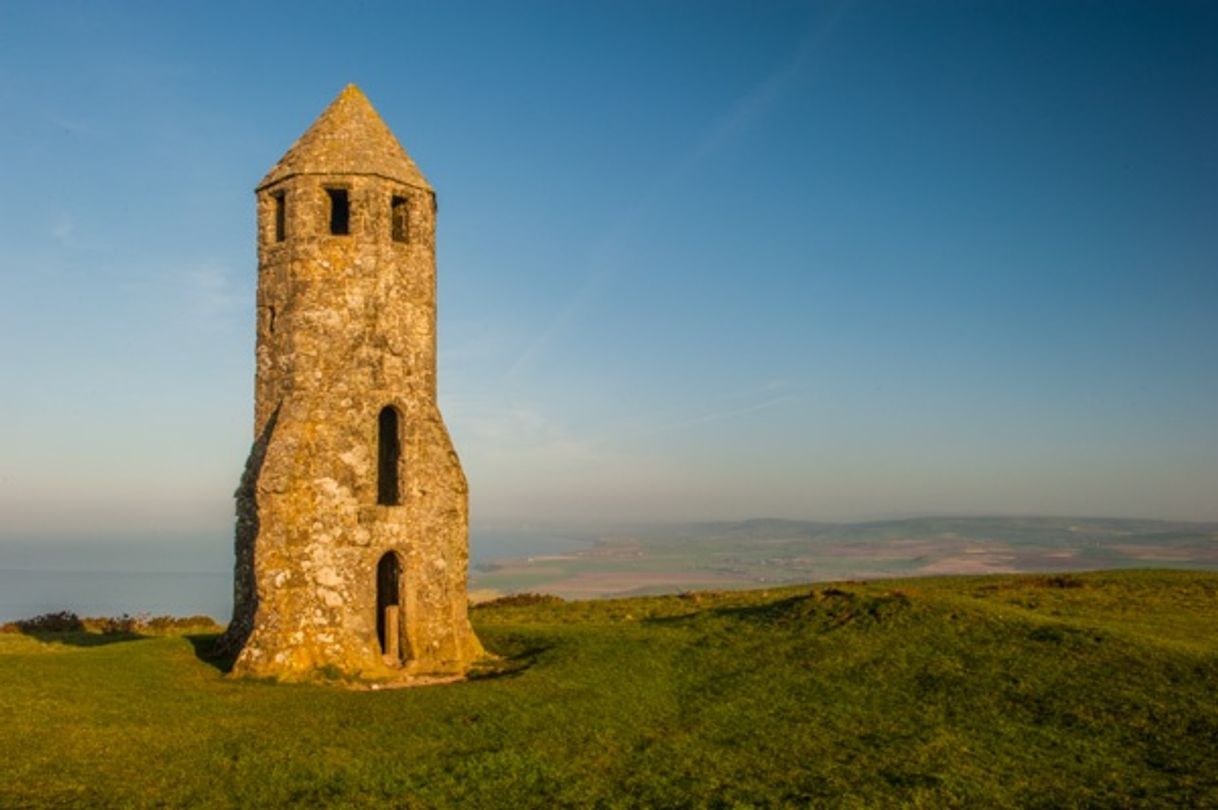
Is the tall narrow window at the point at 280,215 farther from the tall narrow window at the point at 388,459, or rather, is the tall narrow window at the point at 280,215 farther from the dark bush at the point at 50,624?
the dark bush at the point at 50,624

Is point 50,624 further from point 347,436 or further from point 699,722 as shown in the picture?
point 699,722

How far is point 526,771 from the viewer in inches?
558

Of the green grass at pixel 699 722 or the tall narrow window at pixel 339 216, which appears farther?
the tall narrow window at pixel 339 216

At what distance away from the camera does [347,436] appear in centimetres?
2339

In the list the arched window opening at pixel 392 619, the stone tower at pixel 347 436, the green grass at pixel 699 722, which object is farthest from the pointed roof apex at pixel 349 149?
the green grass at pixel 699 722

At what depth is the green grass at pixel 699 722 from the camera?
1327 centimetres

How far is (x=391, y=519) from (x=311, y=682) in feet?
14.1

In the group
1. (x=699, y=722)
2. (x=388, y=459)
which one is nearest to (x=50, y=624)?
(x=388, y=459)

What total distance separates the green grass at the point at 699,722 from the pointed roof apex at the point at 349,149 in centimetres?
1246

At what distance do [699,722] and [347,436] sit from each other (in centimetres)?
1131

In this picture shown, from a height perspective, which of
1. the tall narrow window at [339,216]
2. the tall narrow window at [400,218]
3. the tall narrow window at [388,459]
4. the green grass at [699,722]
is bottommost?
the green grass at [699,722]

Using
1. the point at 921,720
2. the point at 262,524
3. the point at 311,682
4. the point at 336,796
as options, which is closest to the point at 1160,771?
the point at 921,720

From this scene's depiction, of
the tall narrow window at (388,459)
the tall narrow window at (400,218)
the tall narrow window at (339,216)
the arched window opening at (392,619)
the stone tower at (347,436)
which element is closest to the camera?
the stone tower at (347,436)

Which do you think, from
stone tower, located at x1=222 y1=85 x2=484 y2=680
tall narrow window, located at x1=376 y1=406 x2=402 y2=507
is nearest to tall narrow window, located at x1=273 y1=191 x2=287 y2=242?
stone tower, located at x1=222 y1=85 x2=484 y2=680
